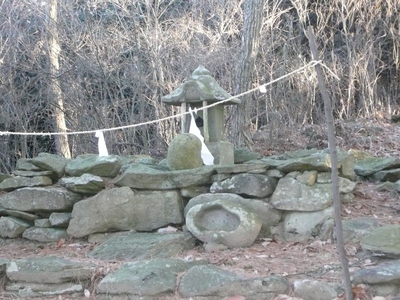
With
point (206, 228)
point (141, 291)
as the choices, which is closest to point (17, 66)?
point (206, 228)

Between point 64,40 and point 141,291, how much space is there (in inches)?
347

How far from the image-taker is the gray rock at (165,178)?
213 inches

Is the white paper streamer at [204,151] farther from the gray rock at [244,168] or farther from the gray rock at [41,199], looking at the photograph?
the gray rock at [41,199]

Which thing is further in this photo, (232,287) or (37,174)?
(37,174)

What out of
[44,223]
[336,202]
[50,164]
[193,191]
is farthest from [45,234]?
[336,202]

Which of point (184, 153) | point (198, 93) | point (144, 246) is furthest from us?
point (198, 93)

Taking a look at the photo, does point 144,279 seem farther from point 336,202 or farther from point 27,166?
point 27,166

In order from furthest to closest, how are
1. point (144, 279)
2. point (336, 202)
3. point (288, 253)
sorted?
point (288, 253)
point (144, 279)
point (336, 202)

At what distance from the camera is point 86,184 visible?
552 cm

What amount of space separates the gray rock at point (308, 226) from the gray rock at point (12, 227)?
9.08 feet

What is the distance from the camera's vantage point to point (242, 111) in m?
8.23

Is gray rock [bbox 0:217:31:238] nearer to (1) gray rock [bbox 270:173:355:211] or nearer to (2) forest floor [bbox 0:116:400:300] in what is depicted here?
(2) forest floor [bbox 0:116:400:300]

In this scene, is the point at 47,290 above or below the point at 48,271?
below

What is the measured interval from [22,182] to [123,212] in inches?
50.5
